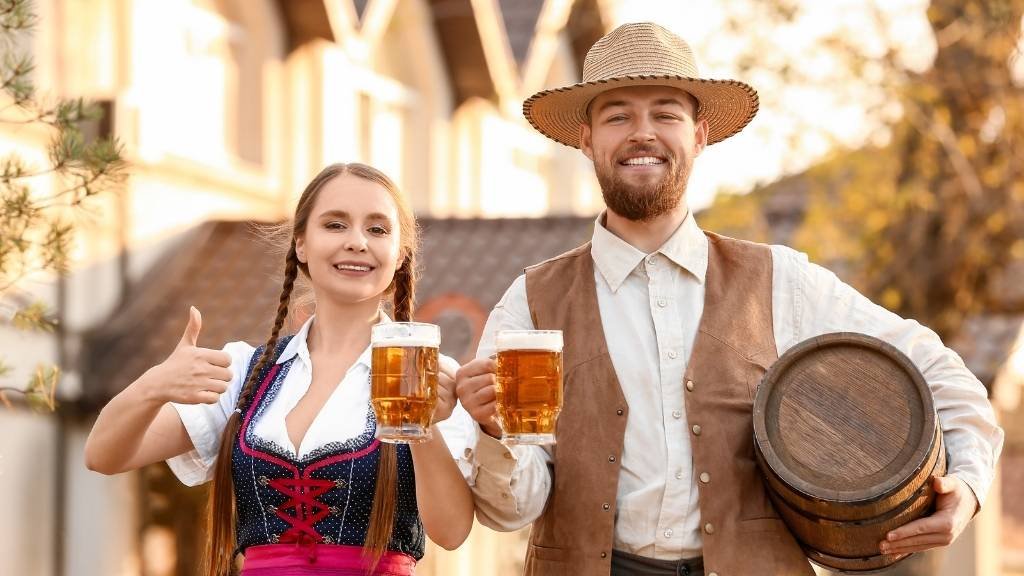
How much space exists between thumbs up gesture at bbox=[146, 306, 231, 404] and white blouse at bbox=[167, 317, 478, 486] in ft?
0.73

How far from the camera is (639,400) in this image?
400 centimetres

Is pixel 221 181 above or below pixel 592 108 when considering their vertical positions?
above

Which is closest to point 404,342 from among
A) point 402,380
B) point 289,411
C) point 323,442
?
point 402,380

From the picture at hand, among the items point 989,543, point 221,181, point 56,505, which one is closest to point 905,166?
point 989,543

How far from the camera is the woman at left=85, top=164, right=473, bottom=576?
379 centimetres

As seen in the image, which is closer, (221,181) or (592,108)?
(592,108)

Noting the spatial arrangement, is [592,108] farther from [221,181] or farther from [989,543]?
[989,543]

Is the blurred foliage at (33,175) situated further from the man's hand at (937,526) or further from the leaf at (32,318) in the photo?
the man's hand at (937,526)

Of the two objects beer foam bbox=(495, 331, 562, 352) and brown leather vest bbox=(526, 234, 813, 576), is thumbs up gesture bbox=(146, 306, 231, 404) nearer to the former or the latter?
beer foam bbox=(495, 331, 562, 352)

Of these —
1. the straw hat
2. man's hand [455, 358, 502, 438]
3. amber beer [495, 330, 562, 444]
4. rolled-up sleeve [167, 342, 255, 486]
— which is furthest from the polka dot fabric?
the straw hat

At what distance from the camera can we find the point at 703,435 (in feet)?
12.9

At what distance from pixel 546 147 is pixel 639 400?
1520 centimetres

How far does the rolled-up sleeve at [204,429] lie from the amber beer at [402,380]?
760 mm

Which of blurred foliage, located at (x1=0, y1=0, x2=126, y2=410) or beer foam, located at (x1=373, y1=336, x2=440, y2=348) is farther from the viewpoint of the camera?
blurred foliage, located at (x1=0, y1=0, x2=126, y2=410)
